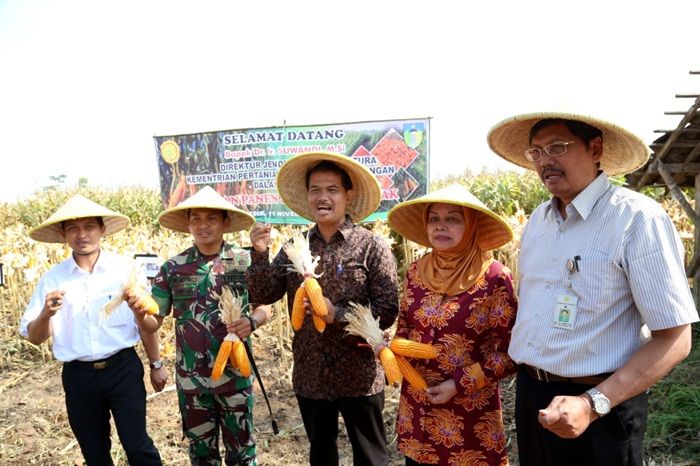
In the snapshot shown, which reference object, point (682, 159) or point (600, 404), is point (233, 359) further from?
point (682, 159)

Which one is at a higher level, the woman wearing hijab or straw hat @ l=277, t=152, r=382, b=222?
straw hat @ l=277, t=152, r=382, b=222

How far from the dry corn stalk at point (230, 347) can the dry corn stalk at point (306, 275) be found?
43cm

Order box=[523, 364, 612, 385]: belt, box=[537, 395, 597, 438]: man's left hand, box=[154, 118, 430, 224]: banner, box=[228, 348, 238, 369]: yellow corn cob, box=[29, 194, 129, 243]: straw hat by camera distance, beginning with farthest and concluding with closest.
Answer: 1. box=[154, 118, 430, 224]: banner
2. box=[29, 194, 129, 243]: straw hat
3. box=[228, 348, 238, 369]: yellow corn cob
4. box=[523, 364, 612, 385]: belt
5. box=[537, 395, 597, 438]: man's left hand

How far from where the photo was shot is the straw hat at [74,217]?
10.1ft

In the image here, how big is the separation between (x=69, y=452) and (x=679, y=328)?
4546 millimetres

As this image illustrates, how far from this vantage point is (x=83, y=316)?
3.02 metres

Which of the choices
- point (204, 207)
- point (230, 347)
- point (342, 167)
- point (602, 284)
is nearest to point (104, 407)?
point (230, 347)

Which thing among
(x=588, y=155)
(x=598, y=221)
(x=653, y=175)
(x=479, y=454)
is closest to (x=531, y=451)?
(x=479, y=454)

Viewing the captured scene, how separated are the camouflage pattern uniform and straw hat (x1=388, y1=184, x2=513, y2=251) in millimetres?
1076

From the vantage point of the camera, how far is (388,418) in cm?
453

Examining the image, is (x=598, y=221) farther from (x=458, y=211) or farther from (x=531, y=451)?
(x=531, y=451)

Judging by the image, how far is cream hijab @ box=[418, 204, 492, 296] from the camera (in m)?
2.36

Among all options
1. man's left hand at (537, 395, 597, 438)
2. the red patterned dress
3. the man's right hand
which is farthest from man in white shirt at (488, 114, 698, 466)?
the man's right hand

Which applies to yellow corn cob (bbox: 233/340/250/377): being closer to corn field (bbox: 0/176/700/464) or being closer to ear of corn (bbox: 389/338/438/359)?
ear of corn (bbox: 389/338/438/359)
